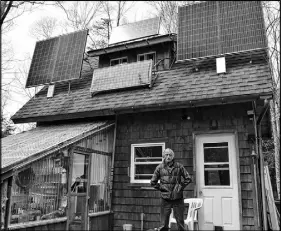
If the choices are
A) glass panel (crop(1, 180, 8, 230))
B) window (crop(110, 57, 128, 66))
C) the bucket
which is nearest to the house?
glass panel (crop(1, 180, 8, 230))

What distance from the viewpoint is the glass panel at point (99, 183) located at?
697cm

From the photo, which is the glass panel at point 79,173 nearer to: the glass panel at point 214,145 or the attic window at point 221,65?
the glass panel at point 214,145

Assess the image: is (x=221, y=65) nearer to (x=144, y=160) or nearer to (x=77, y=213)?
(x=144, y=160)

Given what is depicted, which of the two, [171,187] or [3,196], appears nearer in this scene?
[3,196]

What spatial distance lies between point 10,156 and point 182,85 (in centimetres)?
438

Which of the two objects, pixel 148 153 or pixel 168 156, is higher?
pixel 148 153

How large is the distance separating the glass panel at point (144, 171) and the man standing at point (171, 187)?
1853 millimetres

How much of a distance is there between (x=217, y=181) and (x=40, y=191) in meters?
3.82

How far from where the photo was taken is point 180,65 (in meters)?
8.70

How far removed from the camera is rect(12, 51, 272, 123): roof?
6.58 metres

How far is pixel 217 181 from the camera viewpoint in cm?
659

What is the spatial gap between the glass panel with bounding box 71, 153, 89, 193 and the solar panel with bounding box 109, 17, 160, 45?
4653 millimetres

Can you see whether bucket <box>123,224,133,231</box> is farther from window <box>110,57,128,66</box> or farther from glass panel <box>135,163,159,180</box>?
window <box>110,57,128,66</box>

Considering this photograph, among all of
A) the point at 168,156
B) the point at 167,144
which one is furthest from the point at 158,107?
the point at 168,156
